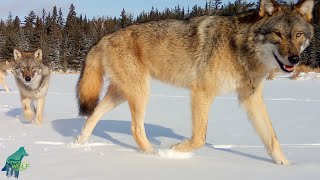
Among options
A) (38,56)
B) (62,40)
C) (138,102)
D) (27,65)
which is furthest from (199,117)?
(62,40)

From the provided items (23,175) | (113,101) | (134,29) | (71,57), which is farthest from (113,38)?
(71,57)

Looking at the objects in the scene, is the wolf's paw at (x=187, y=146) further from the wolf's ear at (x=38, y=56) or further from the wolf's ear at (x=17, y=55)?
the wolf's ear at (x=17, y=55)

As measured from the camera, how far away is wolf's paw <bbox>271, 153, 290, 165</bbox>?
14.2 ft

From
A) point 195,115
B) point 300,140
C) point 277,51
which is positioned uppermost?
point 277,51

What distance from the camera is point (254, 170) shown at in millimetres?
3850

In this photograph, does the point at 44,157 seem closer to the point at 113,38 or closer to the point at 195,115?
the point at 195,115

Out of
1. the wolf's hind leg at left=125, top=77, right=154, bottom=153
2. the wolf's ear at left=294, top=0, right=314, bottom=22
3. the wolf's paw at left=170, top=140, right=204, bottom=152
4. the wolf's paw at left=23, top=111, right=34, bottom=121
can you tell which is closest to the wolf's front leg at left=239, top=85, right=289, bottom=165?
the wolf's paw at left=170, top=140, right=204, bottom=152

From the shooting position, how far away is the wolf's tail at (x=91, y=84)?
19.6 ft

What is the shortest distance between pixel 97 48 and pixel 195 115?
213 centimetres

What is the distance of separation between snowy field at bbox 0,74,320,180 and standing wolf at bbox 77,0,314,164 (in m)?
0.38

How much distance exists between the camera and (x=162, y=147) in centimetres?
544

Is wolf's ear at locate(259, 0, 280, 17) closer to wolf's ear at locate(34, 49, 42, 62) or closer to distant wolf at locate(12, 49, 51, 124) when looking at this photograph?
distant wolf at locate(12, 49, 51, 124)

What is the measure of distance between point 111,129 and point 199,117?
2.63 meters
